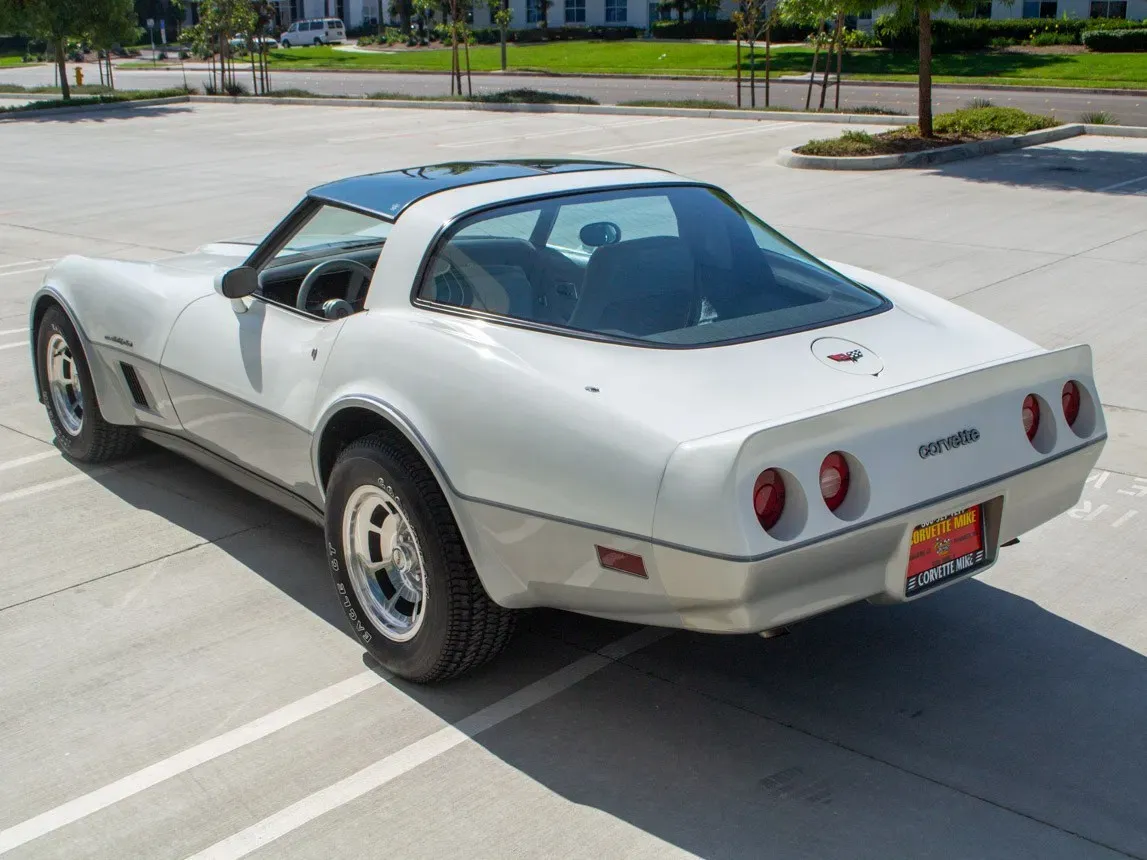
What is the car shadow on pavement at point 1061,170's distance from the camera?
590 inches

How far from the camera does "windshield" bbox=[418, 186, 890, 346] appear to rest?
3926mm

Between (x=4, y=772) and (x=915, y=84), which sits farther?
(x=915, y=84)

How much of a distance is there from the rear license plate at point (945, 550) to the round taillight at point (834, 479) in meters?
0.27

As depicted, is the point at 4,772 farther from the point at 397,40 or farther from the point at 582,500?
the point at 397,40

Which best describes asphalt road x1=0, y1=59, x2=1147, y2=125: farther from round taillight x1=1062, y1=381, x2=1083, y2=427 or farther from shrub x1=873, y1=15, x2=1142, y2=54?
round taillight x1=1062, y1=381, x2=1083, y2=427

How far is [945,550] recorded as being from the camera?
3.64m

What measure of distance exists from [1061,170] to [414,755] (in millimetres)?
14753

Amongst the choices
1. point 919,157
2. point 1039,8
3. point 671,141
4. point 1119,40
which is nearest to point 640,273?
point 919,157

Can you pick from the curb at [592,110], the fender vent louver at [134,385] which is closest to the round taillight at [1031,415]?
the fender vent louver at [134,385]

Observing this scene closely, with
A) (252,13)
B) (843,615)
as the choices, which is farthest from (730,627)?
(252,13)

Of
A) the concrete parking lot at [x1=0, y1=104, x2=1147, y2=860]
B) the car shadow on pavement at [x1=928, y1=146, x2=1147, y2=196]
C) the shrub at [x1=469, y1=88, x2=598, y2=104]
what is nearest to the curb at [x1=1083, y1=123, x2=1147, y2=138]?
the car shadow on pavement at [x1=928, y1=146, x2=1147, y2=196]

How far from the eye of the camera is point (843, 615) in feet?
14.8

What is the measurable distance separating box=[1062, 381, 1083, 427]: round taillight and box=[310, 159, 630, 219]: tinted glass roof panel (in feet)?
5.77

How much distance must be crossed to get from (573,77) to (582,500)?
38.6 m
